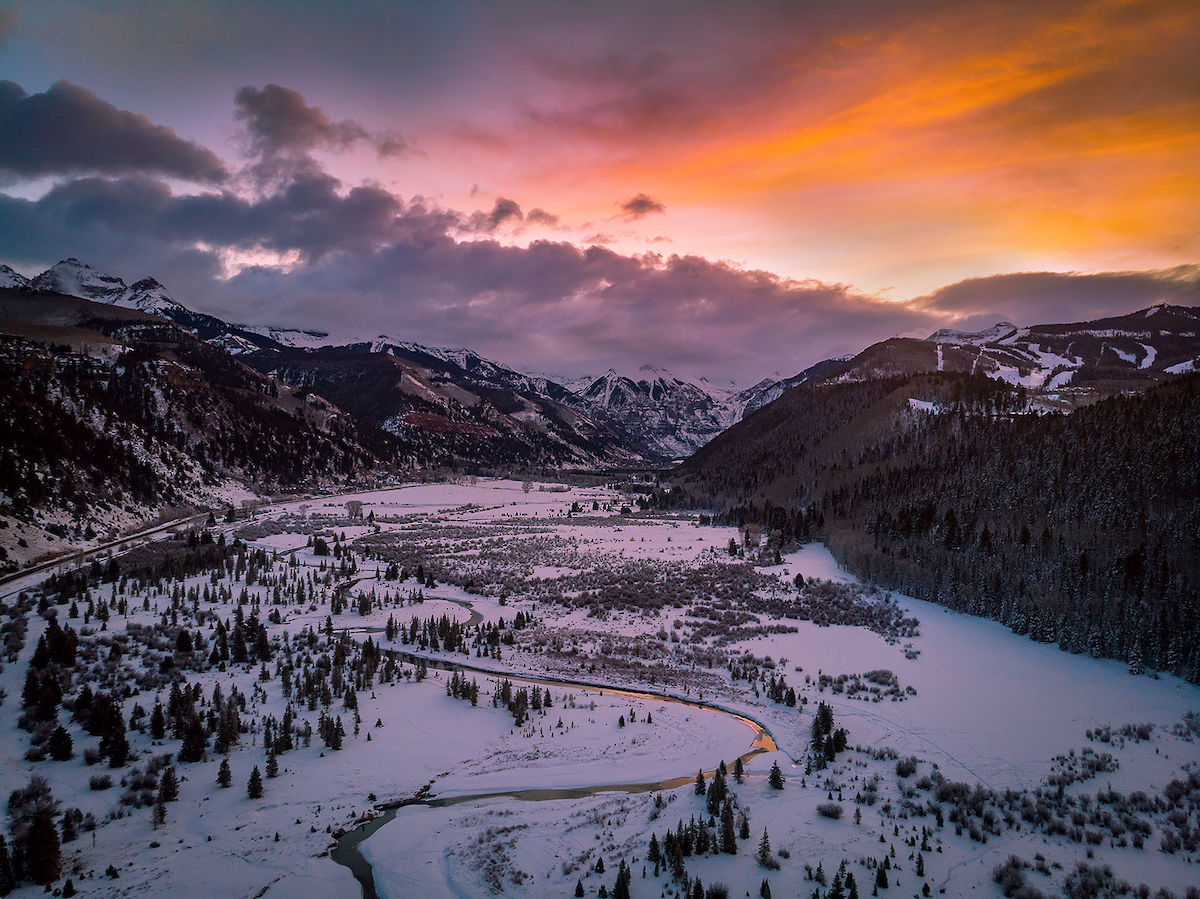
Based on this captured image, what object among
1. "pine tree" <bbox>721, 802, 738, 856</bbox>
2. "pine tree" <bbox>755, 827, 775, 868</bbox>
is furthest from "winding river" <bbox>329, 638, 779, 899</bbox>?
"pine tree" <bbox>755, 827, 775, 868</bbox>

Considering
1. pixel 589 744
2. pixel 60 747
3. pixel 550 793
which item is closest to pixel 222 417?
pixel 60 747

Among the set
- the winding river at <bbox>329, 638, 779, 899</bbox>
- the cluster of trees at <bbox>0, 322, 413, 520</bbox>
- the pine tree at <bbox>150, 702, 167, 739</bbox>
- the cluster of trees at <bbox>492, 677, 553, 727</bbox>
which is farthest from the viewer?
the cluster of trees at <bbox>0, 322, 413, 520</bbox>

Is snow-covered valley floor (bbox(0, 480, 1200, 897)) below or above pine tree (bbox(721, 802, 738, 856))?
below

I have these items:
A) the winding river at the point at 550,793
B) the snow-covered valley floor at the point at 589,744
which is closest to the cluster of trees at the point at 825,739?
the snow-covered valley floor at the point at 589,744

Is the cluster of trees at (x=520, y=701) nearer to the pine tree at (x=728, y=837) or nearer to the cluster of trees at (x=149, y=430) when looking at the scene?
the pine tree at (x=728, y=837)

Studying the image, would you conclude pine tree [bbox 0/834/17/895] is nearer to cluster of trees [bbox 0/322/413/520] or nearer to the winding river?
the winding river

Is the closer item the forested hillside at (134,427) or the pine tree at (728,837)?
the pine tree at (728,837)
